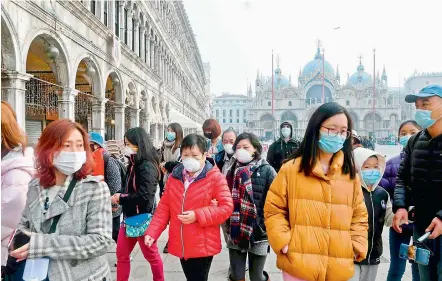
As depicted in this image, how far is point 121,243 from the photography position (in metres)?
3.89

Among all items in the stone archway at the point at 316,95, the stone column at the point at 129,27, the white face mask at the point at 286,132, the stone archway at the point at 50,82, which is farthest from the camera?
the stone archway at the point at 316,95

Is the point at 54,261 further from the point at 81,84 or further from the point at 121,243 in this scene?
the point at 81,84

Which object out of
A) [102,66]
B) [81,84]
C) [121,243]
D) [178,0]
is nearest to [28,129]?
[81,84]

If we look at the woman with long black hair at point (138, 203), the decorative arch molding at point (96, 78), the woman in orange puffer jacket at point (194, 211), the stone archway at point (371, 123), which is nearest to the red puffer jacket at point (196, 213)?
the woman in orange puffer jacket at point (194, 211)

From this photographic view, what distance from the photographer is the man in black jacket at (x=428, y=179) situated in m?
2.75

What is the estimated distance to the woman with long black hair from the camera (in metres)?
3.80

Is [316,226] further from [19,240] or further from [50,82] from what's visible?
[50,82]

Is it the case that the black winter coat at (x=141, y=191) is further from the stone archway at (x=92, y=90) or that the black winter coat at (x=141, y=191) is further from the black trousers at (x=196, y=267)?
the stone archway at (x=92, y=90)

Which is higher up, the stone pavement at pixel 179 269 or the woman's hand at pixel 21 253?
the woman's hand at pixel 21 253

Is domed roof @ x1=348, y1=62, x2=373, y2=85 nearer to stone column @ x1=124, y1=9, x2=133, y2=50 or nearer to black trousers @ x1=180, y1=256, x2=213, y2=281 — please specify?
stone column @ x1=124, y1=9, x2=133, y2=50

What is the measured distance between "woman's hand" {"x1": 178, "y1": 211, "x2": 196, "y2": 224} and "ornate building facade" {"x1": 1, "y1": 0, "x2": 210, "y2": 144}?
6322 mm

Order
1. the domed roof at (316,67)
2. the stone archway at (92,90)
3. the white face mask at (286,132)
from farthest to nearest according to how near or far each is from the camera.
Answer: the domed roof at (316,67) < the stone archway at (92,90) < the white face mask at (286,132)

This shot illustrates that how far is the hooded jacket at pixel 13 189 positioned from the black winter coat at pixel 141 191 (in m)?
1.58

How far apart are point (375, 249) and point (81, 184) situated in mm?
2656
